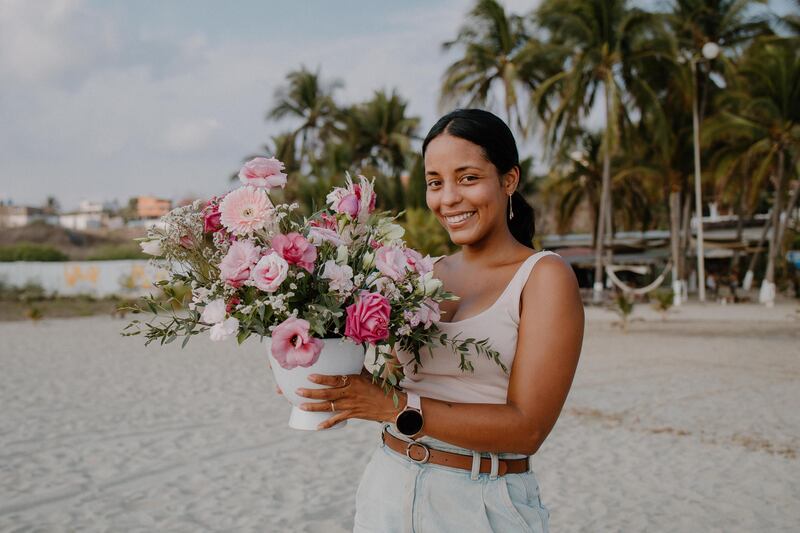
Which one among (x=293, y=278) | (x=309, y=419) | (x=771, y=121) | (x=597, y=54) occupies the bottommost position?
(x=309, y=419)

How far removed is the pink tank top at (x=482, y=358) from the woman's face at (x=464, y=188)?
170mm

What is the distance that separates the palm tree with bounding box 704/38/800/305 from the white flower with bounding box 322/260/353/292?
2271 cm

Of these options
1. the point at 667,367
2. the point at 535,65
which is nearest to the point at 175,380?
the point at 667,367

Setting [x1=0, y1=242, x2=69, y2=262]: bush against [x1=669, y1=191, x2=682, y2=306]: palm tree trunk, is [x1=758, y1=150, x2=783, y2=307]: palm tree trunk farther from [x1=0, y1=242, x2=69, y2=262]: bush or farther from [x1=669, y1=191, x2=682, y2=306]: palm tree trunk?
[x1=0, y1=242, x2=69, y2=262]: bush

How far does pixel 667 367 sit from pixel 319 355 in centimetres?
1008

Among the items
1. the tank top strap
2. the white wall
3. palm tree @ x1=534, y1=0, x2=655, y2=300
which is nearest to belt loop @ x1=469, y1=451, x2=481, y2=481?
the tank top strap

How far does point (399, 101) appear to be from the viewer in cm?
3098

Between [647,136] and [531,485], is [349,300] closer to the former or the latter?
[531,485]

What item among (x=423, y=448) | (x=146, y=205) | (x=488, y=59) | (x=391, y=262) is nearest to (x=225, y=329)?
(x=391, y=262)

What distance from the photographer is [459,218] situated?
175 cm

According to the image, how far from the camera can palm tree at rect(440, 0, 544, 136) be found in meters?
21.9

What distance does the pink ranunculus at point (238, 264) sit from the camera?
1.45 m

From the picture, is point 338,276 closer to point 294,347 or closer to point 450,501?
point 294,347

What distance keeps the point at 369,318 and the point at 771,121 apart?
2493cm
